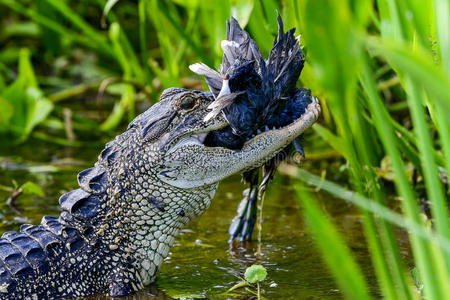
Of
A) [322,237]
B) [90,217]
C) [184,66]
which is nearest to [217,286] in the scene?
[90,217]

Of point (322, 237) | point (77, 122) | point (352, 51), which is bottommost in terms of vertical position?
point (322, 237)

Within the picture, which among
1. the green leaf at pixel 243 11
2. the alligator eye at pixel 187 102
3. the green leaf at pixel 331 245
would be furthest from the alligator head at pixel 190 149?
the green leaf at pixel 331 245

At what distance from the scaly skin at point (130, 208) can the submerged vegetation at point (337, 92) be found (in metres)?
0.47

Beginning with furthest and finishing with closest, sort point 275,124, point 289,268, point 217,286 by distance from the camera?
1. point 289,268
2. point 217,286
3. point 275,124

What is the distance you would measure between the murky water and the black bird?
0.61 metres

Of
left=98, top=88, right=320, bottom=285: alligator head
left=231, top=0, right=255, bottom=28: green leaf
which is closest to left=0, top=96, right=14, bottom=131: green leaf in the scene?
left=231, top=0, right=255, bottom=28: green leaf

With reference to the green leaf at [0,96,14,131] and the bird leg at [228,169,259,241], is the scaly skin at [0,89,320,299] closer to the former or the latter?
the bird leg at [228,169,259,241]

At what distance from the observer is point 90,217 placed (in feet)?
9.24

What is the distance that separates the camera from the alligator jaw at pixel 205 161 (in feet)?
8.85

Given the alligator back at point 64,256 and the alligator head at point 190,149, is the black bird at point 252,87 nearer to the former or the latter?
the alligator head at point 190,149

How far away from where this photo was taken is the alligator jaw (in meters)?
2.70

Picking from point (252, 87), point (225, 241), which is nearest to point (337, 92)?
point (252, 87)

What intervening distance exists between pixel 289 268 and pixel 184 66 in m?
3.02

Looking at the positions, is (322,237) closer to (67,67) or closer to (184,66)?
(184,66)
